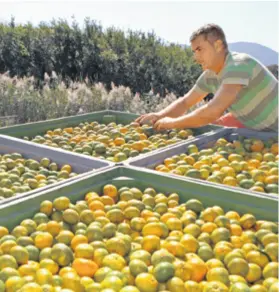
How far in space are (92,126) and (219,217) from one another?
2944 mm

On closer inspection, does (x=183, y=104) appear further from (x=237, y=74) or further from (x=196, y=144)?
(x=237, y=74)

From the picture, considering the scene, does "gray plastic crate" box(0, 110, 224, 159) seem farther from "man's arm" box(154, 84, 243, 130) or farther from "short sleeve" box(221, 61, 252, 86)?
"short sleeve" box(221, 61, 252, 86)

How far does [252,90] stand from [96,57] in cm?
792

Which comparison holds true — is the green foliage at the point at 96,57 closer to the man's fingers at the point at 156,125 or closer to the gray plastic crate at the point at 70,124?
the gray plastic crate at the point at 70,124

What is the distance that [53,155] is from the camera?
421cm

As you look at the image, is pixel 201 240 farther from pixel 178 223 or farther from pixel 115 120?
pixel 115 120

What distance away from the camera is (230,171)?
150 inches

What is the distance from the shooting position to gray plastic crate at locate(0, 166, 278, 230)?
294cm

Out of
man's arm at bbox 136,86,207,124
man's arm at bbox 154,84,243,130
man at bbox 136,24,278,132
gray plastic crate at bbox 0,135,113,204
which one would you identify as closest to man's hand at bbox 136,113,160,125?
man's arm at bbox 136,86,207,124

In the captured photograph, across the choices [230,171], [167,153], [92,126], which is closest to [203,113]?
[167,153]

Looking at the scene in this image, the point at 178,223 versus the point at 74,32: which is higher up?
the point at 74,32

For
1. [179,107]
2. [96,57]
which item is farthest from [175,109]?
[96,57]

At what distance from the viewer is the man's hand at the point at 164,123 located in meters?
4.89

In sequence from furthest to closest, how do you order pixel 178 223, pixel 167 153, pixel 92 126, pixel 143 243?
1. pixel 92 126
2. pixel 167 153
3. pixel 178 223
4. pixel 143 243
